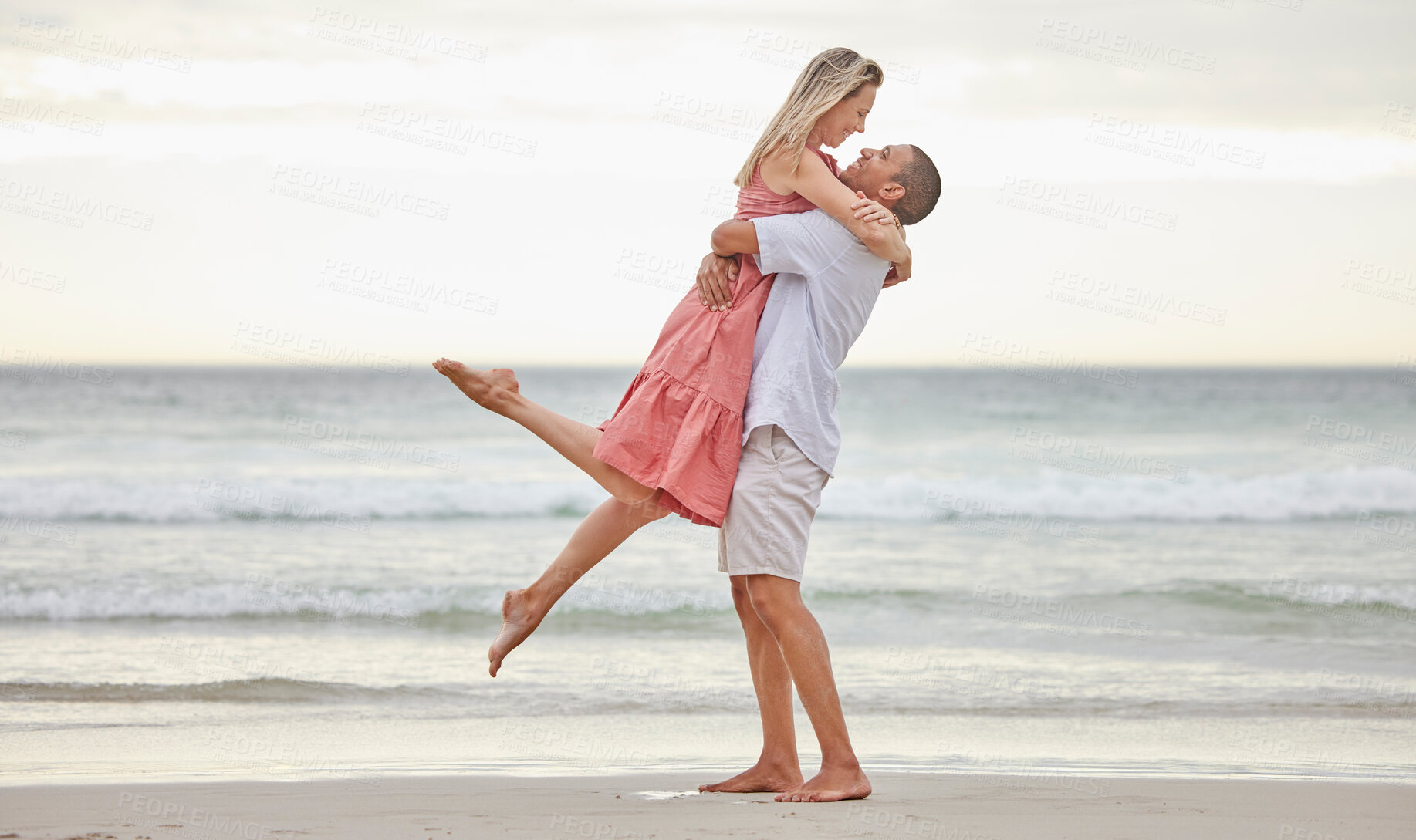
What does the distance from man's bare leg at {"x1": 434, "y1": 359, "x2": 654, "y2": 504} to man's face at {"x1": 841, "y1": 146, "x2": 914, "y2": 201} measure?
97 centimetres

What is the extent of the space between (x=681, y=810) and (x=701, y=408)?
1132 millimetres

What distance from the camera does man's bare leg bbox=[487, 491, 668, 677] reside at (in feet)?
10.4

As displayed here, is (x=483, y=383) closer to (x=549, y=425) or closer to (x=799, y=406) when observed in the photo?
(x=549, y=425)

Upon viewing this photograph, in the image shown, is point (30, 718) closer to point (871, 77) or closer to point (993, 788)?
point (993, 788)

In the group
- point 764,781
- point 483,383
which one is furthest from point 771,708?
point 483,383

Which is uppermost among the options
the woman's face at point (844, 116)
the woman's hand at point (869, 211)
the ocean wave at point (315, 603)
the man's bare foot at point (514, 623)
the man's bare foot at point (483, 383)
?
the woman's face at point (844, 116)

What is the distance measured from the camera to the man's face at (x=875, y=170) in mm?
3016

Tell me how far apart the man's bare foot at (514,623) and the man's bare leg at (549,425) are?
1.44ft

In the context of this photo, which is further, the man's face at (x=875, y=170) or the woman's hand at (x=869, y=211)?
the man's face at (x=875, y=170)

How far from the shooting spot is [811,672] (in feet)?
9.77

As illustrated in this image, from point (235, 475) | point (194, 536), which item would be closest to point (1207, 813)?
point (194, 536)

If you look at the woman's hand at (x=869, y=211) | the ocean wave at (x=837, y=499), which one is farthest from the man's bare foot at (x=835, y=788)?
the ocean wave at (x=837, y=499)

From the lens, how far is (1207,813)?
3.24 meters

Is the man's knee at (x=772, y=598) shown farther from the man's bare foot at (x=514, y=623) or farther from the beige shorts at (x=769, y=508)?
the man's bare foot at (x=514, y=623)
